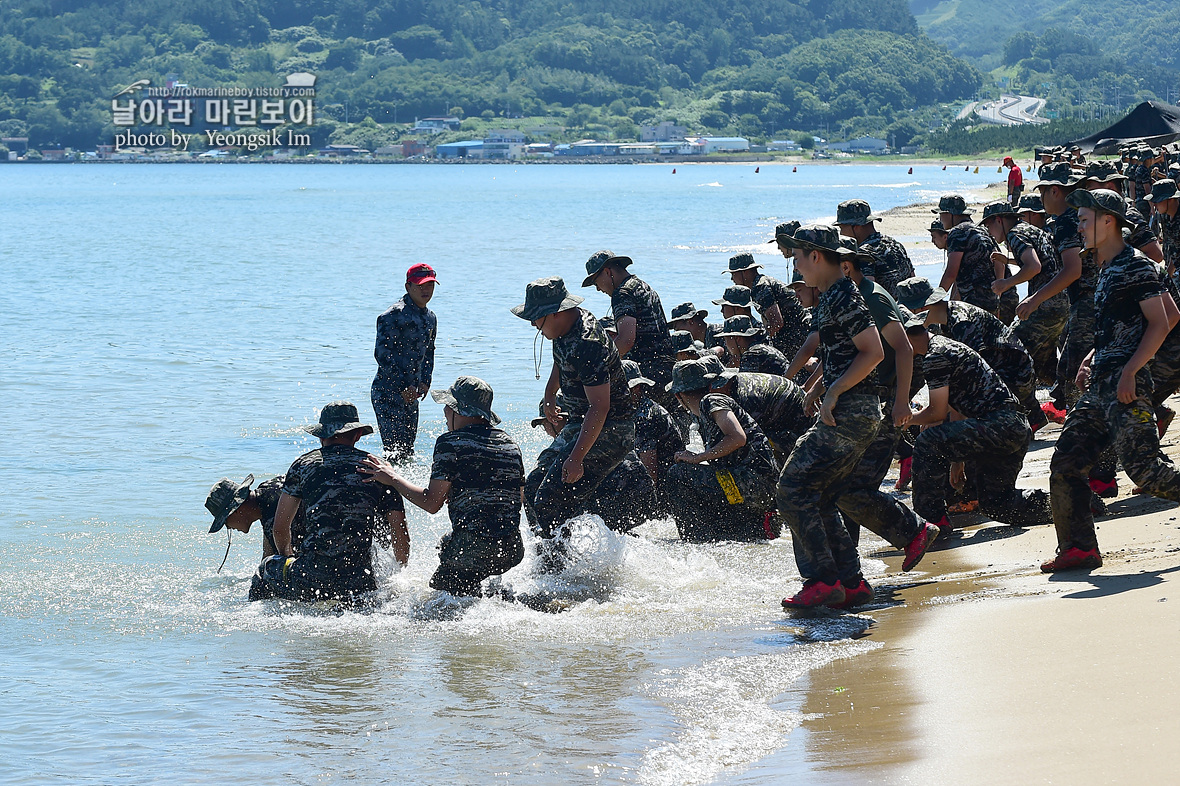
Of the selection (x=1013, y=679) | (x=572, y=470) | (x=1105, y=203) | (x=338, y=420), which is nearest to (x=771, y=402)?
(x=572, y=470)

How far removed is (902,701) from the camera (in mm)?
5355

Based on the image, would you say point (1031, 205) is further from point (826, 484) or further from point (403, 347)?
point (826, 484)

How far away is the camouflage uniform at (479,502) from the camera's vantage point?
7.38 meters

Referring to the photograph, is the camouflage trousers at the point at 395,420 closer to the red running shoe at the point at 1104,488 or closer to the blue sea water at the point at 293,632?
the blue sea water at the point at 293,632

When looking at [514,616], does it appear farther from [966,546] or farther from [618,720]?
[966,546]

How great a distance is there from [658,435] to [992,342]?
2526 millimetres

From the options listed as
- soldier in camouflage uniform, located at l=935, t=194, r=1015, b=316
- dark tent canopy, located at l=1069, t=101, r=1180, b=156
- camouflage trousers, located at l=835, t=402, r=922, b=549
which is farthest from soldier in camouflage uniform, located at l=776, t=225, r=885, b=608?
dark tent canopy, located at l=1069, t=101, r=1180, b=156

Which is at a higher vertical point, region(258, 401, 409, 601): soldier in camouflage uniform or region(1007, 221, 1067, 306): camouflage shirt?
region(1007, 221, 1067, 306): camouflage shirt

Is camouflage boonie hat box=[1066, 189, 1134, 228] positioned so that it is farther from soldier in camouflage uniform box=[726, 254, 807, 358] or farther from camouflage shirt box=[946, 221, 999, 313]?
soldier in camouflage uniform box=[726, 254, 807, 358]

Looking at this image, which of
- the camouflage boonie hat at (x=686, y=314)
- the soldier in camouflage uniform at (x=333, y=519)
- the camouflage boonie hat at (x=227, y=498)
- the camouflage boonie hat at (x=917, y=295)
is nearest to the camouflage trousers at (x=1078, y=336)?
the camouflage boonie hat at (x=917, y=295)

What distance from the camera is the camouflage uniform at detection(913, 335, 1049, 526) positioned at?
7.90m

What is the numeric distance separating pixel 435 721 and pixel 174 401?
13227 mm

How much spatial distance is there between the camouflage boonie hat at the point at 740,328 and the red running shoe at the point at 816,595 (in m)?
4.27

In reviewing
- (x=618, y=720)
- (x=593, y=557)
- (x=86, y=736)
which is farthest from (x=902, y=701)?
(x=86, y=736)
